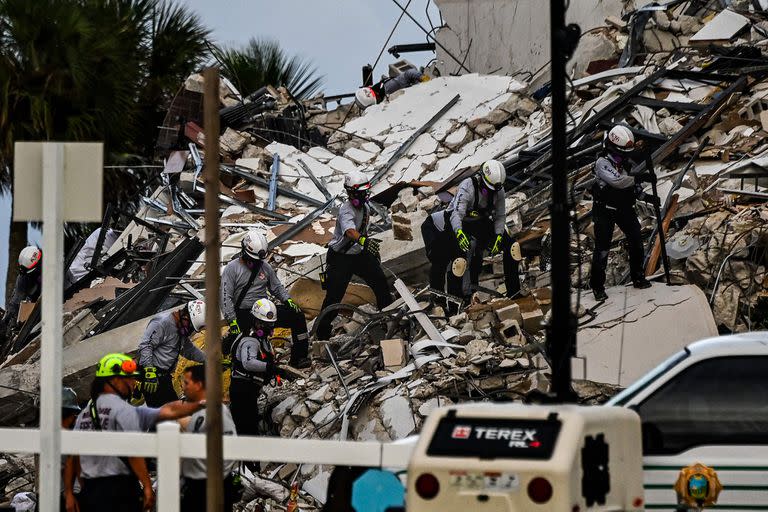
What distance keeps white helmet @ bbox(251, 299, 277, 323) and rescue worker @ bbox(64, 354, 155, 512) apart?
225 inches

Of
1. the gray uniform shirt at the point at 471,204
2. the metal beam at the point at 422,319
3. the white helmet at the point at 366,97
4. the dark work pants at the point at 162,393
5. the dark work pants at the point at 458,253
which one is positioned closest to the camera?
the dark work pants at the point at 162,393

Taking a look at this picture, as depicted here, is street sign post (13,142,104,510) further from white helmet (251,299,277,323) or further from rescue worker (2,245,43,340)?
rescue worker (2,245,43,340)

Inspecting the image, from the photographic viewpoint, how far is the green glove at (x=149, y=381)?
15195 mm

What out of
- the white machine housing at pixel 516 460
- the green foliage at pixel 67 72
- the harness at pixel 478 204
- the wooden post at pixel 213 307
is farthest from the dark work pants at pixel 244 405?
the green foliage at pixel 67 72

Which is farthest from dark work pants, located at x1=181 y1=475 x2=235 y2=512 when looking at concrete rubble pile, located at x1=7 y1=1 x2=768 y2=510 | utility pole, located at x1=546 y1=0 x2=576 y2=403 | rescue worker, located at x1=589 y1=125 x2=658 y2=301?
rescue worker, located at x1=589 y1=125 x2=658 y2=301

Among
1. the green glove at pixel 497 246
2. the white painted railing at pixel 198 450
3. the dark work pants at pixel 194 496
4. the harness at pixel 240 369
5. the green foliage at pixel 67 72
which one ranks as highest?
the green foliage at pixel 67 72

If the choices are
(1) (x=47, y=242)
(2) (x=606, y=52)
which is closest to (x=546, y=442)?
(1) (x=47, y=242)

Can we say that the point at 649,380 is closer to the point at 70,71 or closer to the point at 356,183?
the point at 356,183

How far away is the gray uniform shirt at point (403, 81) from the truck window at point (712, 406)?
23.1 meters

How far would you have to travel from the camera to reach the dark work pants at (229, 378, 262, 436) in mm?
14594

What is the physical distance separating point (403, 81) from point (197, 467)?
2269 cm

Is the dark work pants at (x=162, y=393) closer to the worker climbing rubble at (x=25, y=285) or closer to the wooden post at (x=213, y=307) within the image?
the worker climbing rubble at (x=25, y=285)

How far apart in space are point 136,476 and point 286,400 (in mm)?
6577

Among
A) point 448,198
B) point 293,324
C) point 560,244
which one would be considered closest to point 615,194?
point 293,324
